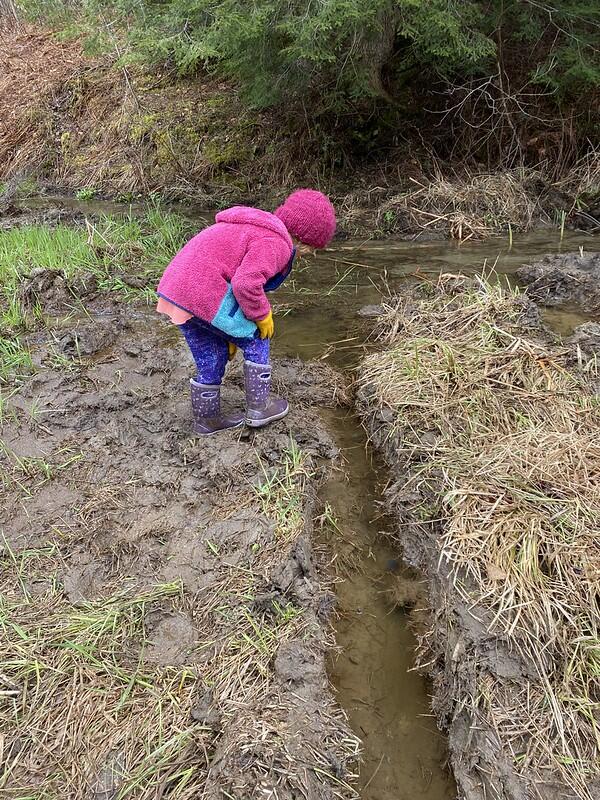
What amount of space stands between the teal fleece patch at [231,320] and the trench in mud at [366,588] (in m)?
0.78

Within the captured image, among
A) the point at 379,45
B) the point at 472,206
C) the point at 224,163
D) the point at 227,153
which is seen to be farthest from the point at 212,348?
the point at 227,153

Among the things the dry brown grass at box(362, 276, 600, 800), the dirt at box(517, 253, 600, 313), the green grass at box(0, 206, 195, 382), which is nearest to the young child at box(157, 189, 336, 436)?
the dry brown grass at box(362, 276, 600, 800)

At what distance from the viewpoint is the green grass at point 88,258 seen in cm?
431

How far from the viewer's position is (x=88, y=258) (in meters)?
5.17

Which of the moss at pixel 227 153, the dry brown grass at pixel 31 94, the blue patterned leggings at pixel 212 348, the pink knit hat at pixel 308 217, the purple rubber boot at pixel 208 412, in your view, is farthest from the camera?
the dry brown grass at pixel 31 94

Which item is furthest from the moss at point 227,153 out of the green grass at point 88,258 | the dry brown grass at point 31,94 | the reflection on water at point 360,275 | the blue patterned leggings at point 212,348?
the blue patterned leggings at point 212,348

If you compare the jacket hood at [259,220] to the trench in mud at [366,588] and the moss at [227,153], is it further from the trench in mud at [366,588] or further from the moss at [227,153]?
the moss at [227,153]

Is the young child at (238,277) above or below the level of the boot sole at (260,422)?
above

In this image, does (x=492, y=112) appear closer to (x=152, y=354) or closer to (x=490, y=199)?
(x=490, y=199)

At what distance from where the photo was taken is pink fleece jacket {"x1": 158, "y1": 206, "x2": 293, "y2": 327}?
2.57m

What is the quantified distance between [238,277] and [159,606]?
1.45m

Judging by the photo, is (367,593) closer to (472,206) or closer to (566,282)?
(566,282)

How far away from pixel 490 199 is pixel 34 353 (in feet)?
17.8

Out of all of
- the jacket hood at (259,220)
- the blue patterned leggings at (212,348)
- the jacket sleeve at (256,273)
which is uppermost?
the jacket hood at (259,220)
